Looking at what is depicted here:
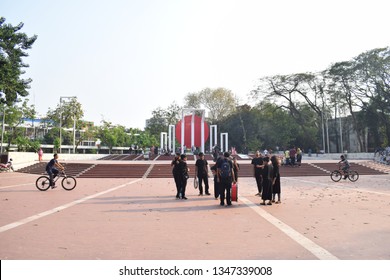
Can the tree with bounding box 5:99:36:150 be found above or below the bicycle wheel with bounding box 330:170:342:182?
above

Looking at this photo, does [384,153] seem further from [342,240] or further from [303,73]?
[342,240]

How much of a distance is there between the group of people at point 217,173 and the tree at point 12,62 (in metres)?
11.6

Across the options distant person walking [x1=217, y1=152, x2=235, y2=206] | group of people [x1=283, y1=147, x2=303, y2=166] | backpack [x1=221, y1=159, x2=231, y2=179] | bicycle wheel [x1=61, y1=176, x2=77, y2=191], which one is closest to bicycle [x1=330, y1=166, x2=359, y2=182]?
group of people [x1=283, y1=147, x2=303, y2=166]

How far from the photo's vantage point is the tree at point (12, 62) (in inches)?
624

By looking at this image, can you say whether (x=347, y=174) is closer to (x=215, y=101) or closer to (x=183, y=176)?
(x=183, y=176)

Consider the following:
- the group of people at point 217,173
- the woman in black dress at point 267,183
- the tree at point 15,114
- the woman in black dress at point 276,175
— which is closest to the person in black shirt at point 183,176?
the group of people at point 217,173

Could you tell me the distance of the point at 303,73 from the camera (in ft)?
140

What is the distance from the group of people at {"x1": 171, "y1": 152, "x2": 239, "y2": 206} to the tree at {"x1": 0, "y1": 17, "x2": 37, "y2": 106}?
11.6 m

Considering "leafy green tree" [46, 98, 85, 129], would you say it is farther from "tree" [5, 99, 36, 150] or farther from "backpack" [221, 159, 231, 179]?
"backpack" [221, 159, 231, 179]

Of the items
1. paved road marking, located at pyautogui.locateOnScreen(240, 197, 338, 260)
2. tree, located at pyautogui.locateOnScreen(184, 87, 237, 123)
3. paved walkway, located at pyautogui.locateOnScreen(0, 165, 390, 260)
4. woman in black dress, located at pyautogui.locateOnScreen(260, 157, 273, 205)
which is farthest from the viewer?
tree, located at pyautogui.locateOnScreen(184, 87, 237, 123)

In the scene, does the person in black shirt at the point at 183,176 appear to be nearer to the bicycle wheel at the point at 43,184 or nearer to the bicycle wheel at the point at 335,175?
the bicycle wheel at the point at 43,184

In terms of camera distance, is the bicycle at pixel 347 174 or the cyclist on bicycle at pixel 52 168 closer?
the cyclist on bicycle at pixel 52 168

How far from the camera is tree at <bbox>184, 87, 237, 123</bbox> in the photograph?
54125 millimetres

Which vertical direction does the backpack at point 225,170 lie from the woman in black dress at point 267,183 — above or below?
above
